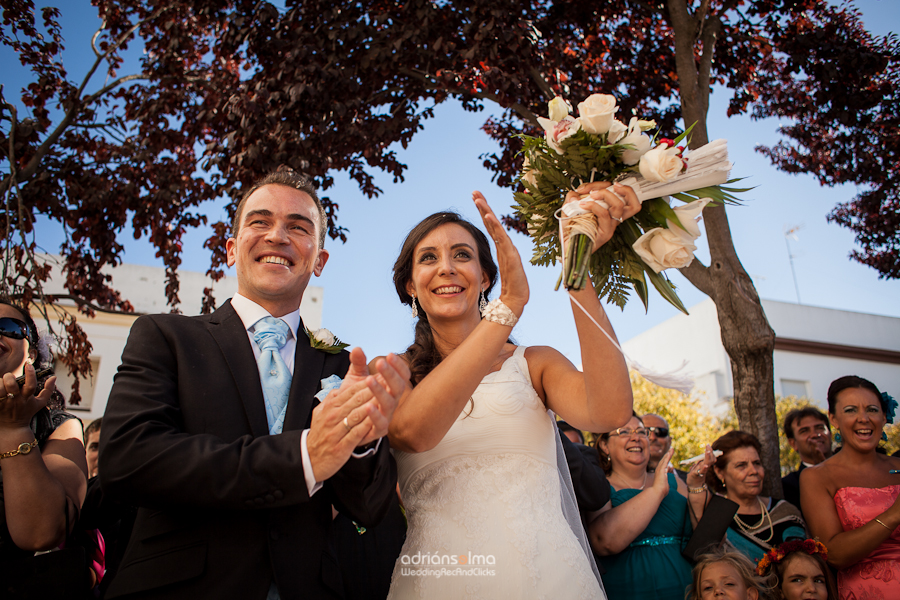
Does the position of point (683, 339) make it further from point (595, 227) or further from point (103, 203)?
point (595, 227)

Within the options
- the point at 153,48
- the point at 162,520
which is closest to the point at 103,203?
the point at 153,48

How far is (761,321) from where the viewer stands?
234 inches

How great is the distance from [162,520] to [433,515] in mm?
1094

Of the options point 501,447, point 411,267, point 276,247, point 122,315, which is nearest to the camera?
point 501,447

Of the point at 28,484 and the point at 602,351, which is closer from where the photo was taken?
the point at 602,351

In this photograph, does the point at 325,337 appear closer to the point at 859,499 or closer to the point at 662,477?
the point at 662,477

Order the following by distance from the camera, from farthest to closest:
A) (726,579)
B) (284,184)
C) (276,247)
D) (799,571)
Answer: (799,571)
(726,579)
(284,184)
(276,247)

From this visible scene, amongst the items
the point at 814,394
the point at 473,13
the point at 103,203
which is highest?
the point at 473,13

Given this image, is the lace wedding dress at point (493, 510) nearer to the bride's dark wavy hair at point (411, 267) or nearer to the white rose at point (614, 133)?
the bride's dark wavy hair at point (411, 267)

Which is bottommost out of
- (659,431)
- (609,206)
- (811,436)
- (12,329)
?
(811,436)

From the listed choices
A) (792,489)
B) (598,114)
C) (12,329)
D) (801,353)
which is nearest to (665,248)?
(598,114)

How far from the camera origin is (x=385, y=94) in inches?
284

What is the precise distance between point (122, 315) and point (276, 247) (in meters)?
19.2

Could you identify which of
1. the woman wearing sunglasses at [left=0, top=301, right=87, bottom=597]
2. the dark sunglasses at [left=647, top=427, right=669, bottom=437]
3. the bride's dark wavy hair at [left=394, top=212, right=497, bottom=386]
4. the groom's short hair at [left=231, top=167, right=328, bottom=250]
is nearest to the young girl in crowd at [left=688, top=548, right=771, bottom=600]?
the dark sunglasses at [left=647, top=427, right=669, bottom=437]
